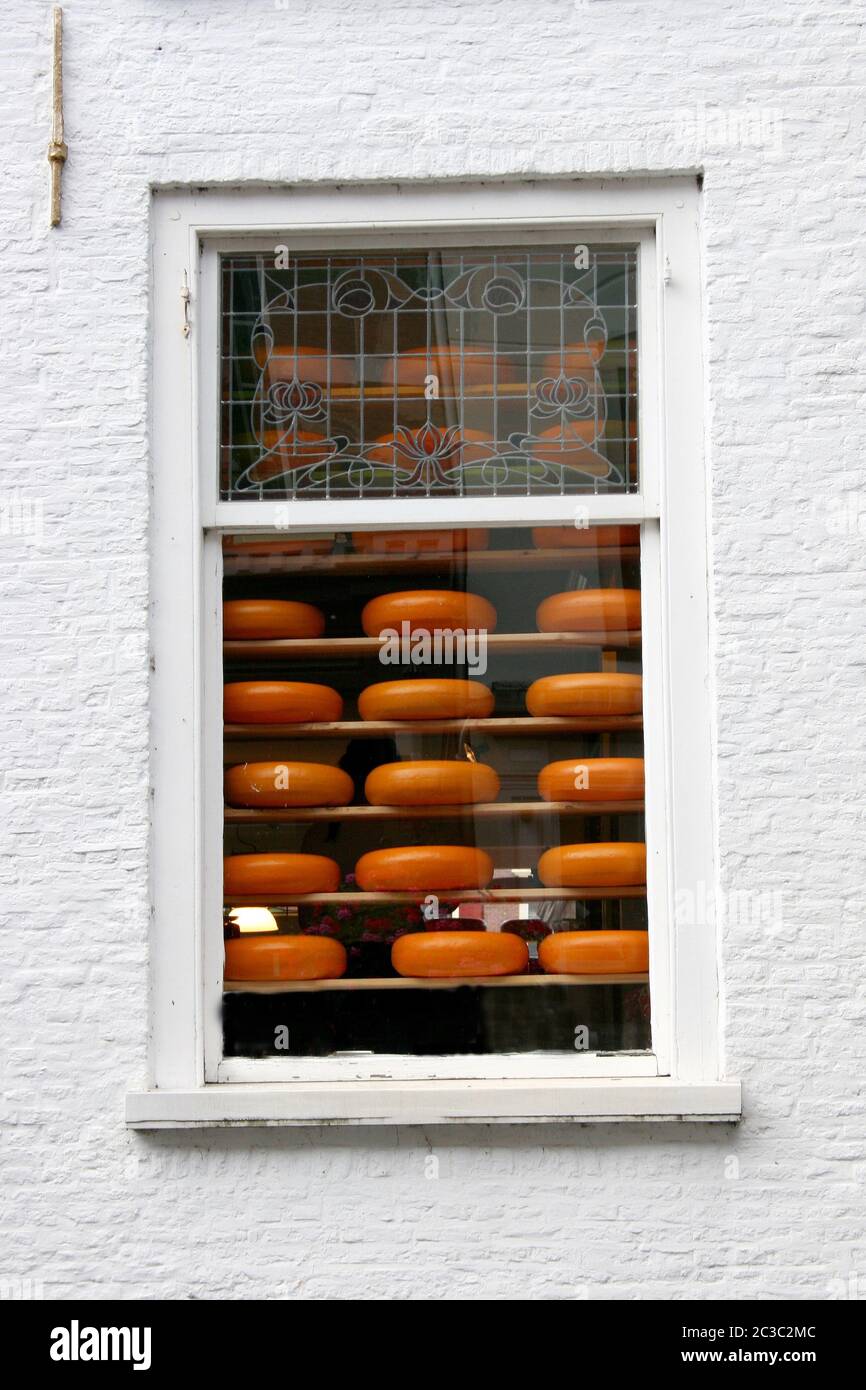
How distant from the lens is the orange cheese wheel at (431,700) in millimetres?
4113

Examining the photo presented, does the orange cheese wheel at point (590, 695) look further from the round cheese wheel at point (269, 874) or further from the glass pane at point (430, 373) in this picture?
the round cheese wheel at point (269, 874)

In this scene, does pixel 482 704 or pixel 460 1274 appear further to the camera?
pixel 482 704

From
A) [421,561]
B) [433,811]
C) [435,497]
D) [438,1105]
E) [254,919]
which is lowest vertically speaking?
[438,1105]

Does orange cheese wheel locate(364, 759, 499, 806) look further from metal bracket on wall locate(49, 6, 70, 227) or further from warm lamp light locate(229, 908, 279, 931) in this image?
metal bracket on wall locate(49, 6, 70, 227)

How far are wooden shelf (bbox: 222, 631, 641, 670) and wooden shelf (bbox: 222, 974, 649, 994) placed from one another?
84cm

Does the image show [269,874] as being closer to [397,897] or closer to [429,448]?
[397,897]

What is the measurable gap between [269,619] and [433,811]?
2.19ft

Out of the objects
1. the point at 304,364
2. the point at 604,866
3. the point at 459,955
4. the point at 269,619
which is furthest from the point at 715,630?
the point at 304,364

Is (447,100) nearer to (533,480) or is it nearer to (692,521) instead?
(533,480)

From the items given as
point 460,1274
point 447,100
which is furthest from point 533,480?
point 460,1274

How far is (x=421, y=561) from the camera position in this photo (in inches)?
163

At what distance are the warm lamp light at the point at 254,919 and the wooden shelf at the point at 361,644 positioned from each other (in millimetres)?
657
